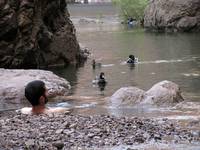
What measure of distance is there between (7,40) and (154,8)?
153ft

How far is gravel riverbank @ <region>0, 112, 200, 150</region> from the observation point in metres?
12.1

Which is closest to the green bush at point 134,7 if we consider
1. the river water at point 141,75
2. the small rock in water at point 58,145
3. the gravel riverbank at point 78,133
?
the river water at point 141,75

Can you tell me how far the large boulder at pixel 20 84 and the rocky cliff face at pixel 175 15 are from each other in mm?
47555

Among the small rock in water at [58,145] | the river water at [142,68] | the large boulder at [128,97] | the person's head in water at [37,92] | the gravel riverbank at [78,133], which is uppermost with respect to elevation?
the person's head in water at [37,92]

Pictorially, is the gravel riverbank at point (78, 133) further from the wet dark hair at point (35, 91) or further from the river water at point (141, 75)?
the wet dark hair at point (35, 91)

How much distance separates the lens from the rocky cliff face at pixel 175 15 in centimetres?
7238

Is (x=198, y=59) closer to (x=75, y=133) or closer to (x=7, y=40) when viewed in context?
(x=7, y=40)

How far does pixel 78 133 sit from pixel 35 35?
2338 cm

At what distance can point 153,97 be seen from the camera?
70.1 ft

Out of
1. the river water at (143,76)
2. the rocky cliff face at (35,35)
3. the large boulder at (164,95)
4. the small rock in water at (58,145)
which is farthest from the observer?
the rocky cliff face at (35,35)

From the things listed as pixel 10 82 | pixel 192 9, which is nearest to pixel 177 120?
pixel 10 82

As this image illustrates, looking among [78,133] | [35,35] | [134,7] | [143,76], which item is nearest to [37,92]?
[78,133]

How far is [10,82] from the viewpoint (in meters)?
24.2

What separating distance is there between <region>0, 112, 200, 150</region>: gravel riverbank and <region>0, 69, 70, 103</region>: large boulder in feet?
27.3
